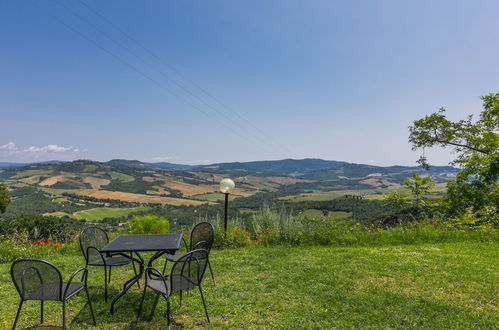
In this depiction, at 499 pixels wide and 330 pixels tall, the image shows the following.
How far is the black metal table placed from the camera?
361 cm

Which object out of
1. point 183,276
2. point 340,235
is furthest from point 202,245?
point 340,235

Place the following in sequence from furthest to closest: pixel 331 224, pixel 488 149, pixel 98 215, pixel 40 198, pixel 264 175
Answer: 1. pixel 264 175
2. pixel 40 198
3. pixel 98 215
4. pixel 488 149
5. pixel 331 224

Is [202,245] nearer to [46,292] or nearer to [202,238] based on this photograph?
[202,238]

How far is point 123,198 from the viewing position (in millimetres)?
75500

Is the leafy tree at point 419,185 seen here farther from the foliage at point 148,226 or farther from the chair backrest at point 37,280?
the chair backrest at point 37,280

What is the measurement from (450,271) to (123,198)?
79.7 meters

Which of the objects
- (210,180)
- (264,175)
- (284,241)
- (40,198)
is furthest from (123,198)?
(264,175)

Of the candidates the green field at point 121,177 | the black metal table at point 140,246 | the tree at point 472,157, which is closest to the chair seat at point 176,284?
the black metal table at point 140,246

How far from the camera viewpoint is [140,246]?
3.78 metres

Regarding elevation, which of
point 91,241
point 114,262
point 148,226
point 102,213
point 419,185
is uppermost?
point 419,185

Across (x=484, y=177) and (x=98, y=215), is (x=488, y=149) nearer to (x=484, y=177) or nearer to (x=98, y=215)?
(x=484, y=177)

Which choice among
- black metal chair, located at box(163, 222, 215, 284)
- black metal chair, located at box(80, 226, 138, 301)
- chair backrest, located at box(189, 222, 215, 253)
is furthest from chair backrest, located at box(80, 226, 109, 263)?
chair backrest, located at box(189, 222, 215, 253)

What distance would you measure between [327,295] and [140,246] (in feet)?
8.28

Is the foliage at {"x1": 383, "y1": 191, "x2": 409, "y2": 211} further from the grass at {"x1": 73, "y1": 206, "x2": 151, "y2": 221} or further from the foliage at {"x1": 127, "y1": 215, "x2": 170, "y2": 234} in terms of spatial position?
the grass at {"x1": 73, "y1": 206, "x2": 151, "y2": 221}
